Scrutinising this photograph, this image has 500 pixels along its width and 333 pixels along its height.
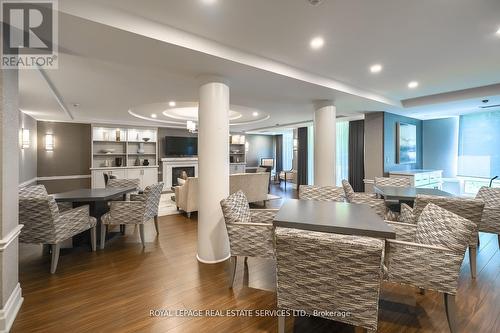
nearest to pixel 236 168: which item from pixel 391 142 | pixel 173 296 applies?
pixel 391 142

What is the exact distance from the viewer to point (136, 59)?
2.58m

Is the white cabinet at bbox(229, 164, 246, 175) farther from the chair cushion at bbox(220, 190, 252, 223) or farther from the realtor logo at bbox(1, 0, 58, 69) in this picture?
the realtor logo at bbox(1, 0, 58, 69)

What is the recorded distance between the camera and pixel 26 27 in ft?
6.40

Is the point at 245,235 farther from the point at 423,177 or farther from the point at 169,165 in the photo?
the point at 169,165

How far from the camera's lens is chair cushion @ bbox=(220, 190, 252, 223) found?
240 cm

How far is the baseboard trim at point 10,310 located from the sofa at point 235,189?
3.08 m

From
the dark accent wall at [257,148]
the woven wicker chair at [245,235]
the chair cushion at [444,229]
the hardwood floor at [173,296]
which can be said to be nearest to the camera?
the chair cushion at [444,229]

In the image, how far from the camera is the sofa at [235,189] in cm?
505

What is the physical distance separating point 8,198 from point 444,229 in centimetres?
357

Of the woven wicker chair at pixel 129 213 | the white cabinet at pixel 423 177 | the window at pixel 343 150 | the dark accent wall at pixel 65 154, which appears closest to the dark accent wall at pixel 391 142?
the white cabinet at pixel 423 177

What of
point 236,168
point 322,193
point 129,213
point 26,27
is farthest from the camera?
point 236,168

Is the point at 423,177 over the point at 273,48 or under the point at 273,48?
under

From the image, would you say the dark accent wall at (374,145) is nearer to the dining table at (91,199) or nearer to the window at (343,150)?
the window at (343,150)

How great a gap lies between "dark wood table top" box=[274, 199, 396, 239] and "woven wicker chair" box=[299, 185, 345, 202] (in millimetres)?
703
